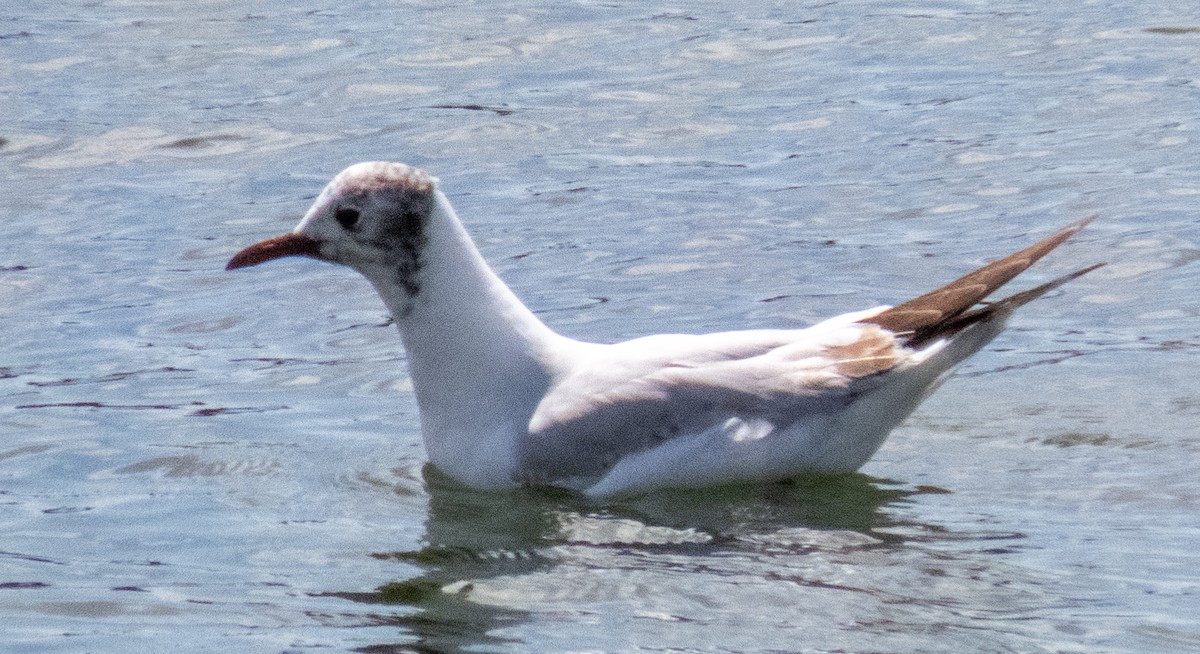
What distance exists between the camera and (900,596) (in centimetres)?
578

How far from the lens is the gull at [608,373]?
21.8ft

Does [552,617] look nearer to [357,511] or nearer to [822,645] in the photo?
[822,645]

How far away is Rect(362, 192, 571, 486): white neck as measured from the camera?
6793 millimetres

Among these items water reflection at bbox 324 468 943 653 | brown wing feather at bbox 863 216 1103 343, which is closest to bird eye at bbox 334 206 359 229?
water reflection at bbox 324 468 943 653

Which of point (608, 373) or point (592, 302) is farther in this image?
point (592, 302)

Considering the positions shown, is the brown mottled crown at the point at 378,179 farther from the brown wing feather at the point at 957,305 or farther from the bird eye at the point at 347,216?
the brown wing feather at the point at 957,305

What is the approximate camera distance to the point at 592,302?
945 cm

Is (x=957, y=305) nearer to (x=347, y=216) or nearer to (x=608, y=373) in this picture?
(x=608, y=373)

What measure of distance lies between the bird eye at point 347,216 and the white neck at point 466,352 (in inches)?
9.9

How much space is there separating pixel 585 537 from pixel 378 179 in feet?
4.66

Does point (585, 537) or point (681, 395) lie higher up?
point (681, 395)

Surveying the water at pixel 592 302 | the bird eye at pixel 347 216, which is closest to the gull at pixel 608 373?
the bird eye at pixel 347 216

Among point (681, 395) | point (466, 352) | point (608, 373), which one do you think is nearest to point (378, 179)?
point (466, 352)

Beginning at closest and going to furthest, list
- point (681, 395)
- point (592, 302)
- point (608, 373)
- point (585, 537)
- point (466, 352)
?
point (585, 537), point (681, 395), point (608, 373), point (466, 352), point (592, 302)
